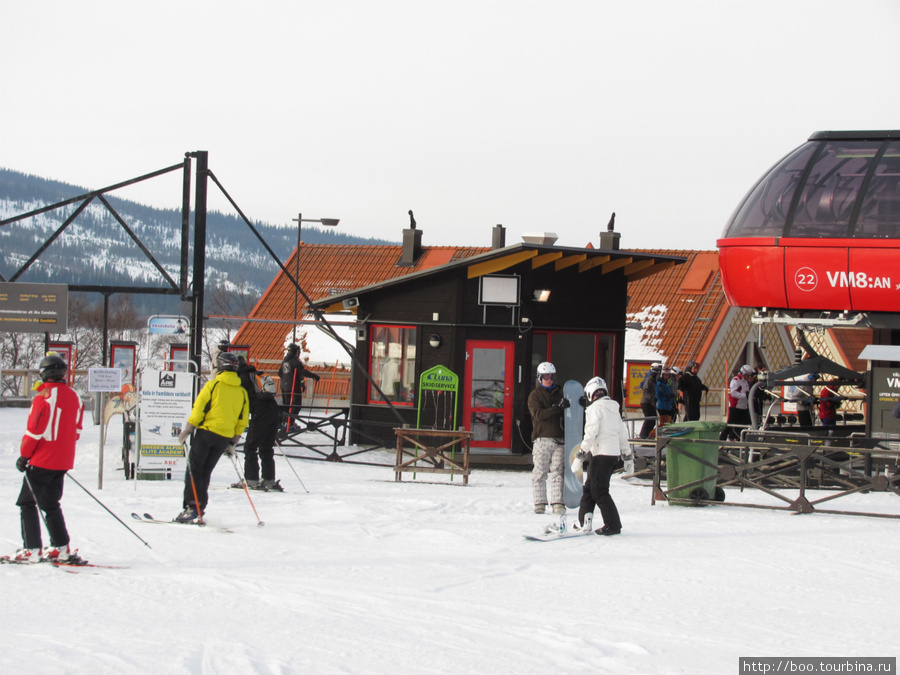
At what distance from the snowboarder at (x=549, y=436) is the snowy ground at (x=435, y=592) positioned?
0.31m

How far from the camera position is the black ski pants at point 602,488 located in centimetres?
980

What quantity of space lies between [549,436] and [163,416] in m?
5.30

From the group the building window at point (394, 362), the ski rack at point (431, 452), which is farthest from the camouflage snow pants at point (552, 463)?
the building window at point (394, 362)

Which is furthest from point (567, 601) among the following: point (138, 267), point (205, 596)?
point (138, 267)

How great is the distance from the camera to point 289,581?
7.38 meters

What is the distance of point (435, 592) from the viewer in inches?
285

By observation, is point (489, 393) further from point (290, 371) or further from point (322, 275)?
point (322, 275)

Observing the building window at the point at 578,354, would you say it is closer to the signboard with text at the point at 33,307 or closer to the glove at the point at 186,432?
the signboard with text at the point at 33,307

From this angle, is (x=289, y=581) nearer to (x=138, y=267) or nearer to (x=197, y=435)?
(x=197, y=435)

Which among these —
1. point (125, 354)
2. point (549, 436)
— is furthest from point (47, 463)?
point (125, 354)

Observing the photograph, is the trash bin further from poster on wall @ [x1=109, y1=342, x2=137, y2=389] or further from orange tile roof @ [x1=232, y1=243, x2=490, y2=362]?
orange tile roof @ [x1=232, y1=243, x2=490, y2=362]

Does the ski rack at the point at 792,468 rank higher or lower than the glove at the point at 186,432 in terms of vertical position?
lower

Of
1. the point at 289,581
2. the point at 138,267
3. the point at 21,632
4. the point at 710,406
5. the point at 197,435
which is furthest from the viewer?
the point at 138,267

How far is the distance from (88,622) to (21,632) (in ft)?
1.27
